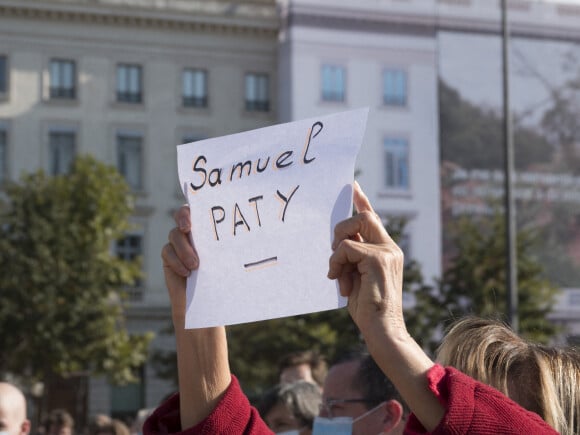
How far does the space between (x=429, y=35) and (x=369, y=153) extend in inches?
185

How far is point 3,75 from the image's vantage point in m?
36.2

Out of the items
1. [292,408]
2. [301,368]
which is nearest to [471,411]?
[292,408]

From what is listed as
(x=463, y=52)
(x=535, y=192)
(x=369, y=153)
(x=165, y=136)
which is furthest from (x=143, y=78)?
(x=535, y=192)

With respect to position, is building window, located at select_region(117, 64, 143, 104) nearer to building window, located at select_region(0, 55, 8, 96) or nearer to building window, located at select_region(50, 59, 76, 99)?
building window, located at select_region(50, 59, 76, 99)

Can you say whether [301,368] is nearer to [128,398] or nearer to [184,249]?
[184,249]

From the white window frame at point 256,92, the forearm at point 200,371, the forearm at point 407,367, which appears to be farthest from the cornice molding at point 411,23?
the forearm at point 407,367

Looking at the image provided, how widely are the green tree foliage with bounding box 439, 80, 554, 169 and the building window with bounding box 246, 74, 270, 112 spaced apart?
5.70 m

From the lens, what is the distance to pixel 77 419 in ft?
116

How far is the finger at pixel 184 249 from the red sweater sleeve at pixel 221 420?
0.36m

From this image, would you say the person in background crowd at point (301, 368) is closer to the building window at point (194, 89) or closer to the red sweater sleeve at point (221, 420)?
the red sweater sleeve at point (221, 420)

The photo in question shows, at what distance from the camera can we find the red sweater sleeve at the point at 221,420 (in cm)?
Result: 262

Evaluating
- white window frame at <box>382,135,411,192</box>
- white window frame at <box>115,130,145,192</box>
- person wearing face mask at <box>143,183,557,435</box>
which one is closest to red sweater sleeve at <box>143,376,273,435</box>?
person wearing face mask at <box>143,183,557,435</box>

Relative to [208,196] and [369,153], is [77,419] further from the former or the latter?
[208,196]

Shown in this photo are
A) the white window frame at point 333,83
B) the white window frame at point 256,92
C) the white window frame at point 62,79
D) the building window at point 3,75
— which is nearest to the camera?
the building window at point 3,75
